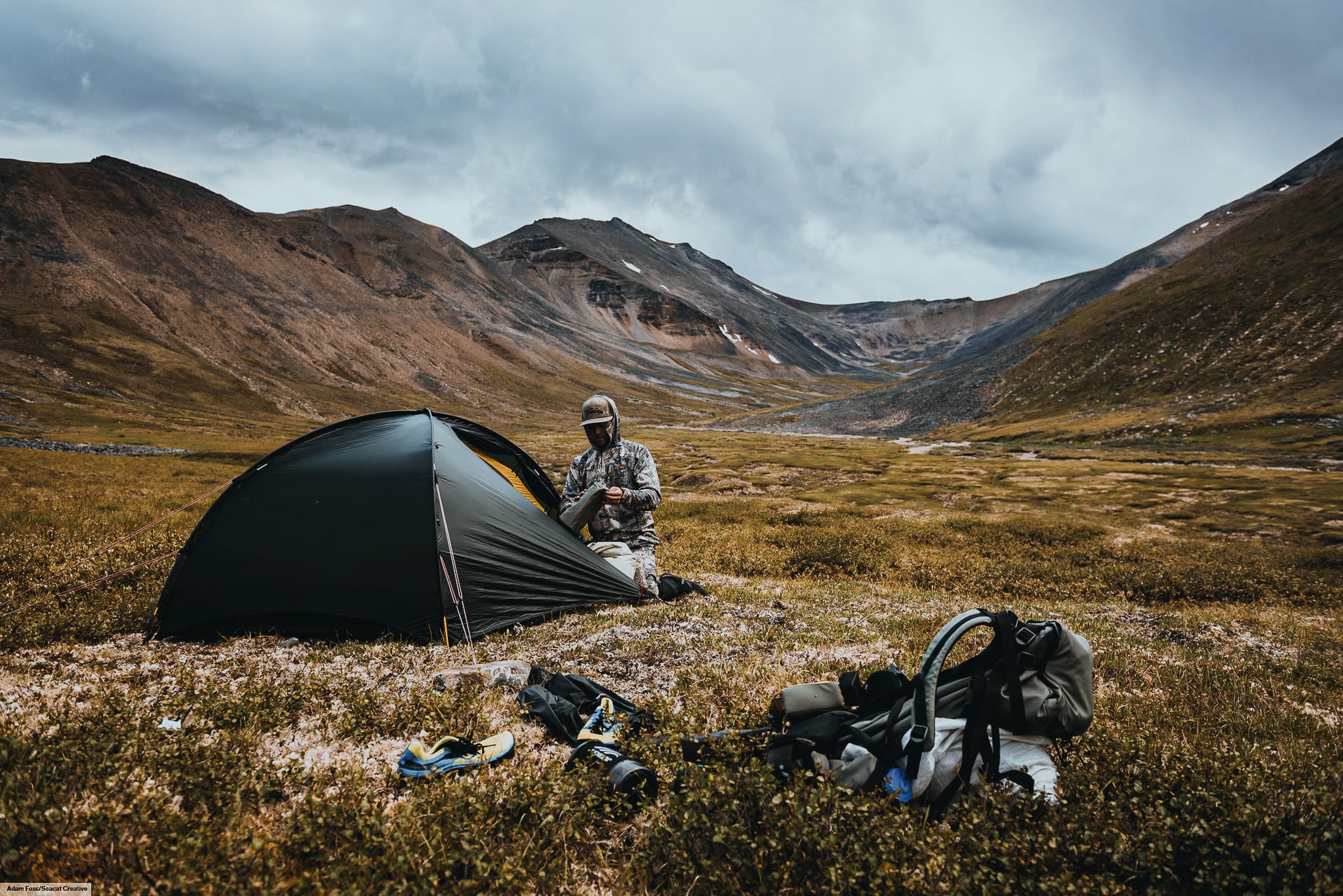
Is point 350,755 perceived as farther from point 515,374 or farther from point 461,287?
point 461,287

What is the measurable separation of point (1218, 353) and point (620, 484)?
343ft

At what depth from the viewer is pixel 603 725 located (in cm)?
555

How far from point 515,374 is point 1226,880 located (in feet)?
511

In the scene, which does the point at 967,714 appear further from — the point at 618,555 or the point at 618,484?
the point at 618,484

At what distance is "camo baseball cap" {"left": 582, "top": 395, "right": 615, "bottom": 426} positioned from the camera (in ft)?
36.4

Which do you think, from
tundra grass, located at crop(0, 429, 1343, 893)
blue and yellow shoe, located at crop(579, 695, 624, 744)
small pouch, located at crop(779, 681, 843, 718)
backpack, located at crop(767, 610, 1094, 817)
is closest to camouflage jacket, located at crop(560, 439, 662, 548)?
tundra grass, located at crop(0, 429, 1343, 893)

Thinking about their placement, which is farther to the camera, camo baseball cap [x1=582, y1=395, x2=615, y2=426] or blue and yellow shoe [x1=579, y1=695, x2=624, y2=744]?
camo baseball cap [x1=582, y1=395, x2=615, y2=426]

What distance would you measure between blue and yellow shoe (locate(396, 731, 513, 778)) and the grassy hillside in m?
65.3

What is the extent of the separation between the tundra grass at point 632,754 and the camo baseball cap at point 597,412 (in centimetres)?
358

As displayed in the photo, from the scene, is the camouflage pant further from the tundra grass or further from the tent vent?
the tent vent

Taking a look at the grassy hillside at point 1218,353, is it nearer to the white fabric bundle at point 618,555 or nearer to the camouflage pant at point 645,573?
the camouflage pant at point 645,573

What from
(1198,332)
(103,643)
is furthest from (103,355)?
(1198,332)


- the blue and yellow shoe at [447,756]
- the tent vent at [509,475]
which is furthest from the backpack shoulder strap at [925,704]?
the tent vent at [509,475]

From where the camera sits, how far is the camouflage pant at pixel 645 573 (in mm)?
11102
